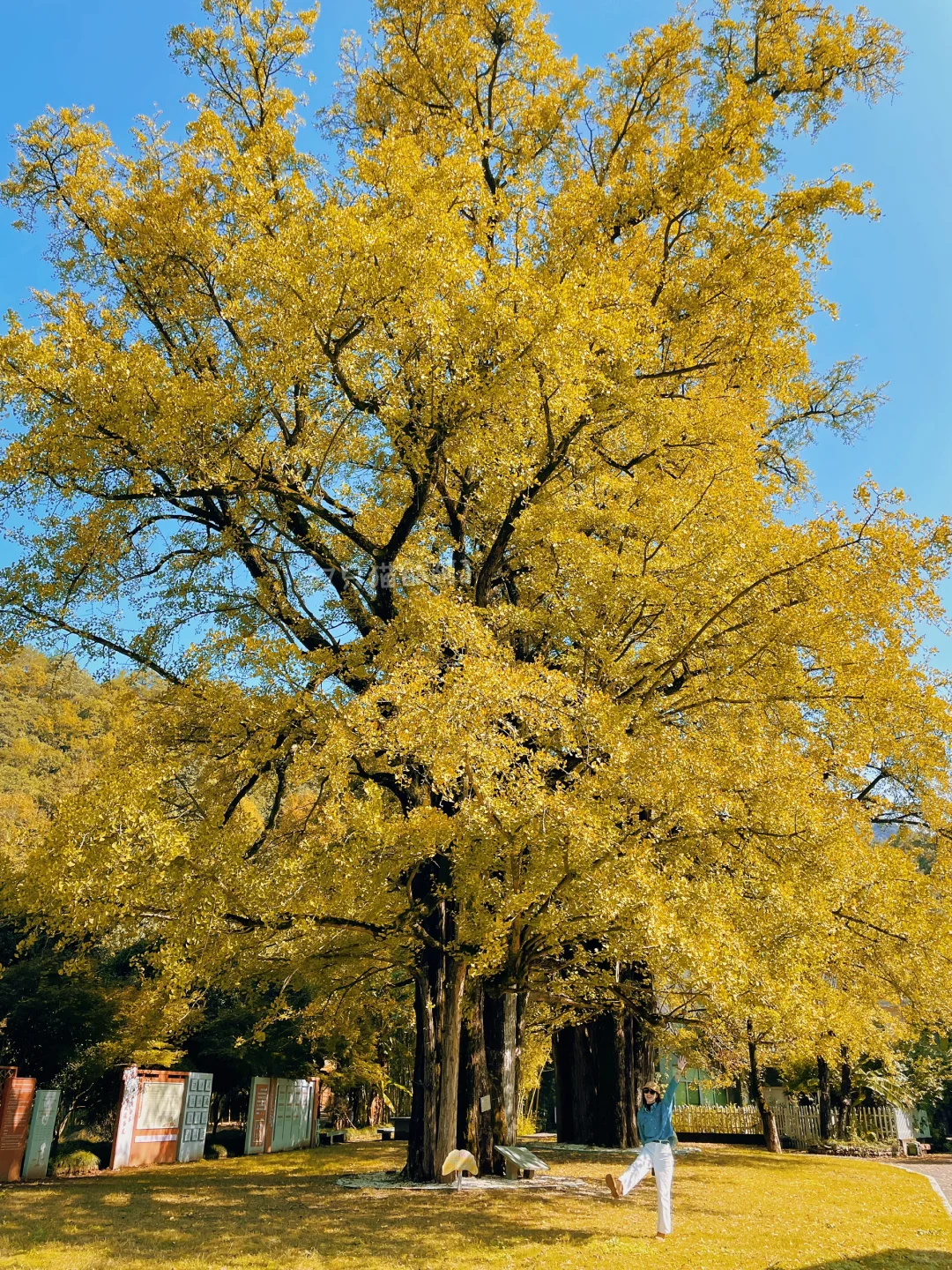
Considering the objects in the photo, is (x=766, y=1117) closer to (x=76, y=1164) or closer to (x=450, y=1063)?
(x=450, y=1063)

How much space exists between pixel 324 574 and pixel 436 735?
536 centimetres

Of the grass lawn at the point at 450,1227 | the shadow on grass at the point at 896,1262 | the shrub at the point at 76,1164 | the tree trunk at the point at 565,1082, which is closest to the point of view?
the shadow on grass at the point at 896,1262

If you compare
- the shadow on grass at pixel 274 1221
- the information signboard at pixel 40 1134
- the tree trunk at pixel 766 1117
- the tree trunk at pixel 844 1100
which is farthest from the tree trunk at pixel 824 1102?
the information signboard at pixel 40 1134

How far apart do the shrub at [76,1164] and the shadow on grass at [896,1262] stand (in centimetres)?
1079

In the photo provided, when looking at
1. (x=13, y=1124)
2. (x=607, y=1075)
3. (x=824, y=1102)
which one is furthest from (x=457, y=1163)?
(x=824, y=1102)

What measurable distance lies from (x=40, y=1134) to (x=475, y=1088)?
20.3 ft

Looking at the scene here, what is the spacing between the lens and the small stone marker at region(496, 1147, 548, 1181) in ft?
32.5

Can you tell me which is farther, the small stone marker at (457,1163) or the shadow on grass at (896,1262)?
the small stone marker at (457,1163)

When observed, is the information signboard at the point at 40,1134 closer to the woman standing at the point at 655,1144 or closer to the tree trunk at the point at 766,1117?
the woman standing at the point at 655,1144

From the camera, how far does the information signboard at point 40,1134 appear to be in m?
11.4

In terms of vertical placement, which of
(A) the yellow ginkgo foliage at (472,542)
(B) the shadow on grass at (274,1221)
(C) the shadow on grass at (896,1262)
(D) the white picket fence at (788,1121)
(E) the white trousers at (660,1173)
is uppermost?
(A) the yellow ginkgo foliage at (472,542)

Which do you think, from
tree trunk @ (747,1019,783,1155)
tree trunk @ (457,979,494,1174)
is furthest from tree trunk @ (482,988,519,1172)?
tree trunk @ (747,1019,783,1155)

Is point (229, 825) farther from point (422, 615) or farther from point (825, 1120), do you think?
point (825, 1120)

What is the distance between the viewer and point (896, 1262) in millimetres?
6188
